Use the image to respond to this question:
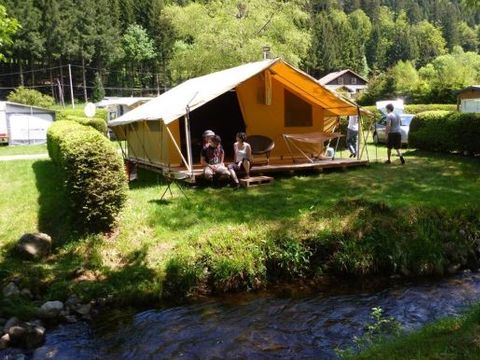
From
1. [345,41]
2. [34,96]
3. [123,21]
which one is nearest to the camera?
[34,96]

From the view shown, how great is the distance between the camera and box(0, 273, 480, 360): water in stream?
19.7 ft

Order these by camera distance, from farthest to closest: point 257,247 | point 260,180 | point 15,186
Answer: point 15,186 < point 260,180 < point 257,247

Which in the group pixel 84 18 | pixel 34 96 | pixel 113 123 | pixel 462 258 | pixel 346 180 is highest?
pixel 84 18

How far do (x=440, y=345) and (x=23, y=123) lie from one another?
30.9 m

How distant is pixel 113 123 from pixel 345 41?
91.8m

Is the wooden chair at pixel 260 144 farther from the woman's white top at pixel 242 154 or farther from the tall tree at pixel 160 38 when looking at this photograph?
the tall tree at pixel 160 38

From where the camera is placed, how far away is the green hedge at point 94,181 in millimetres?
8531

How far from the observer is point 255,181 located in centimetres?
1182

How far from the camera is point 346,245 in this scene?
27.6ft

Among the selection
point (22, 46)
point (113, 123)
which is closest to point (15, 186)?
point (113, 123)

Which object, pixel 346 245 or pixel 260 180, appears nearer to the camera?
pixel 346 245

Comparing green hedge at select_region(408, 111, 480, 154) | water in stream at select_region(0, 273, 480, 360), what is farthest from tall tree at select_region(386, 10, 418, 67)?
water in stream at select_region(0, 273, 480, 360)

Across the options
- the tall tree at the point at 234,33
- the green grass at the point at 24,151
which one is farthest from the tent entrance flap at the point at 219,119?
the tall tree at the point at 234,33

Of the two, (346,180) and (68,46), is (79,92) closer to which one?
(68,46)
